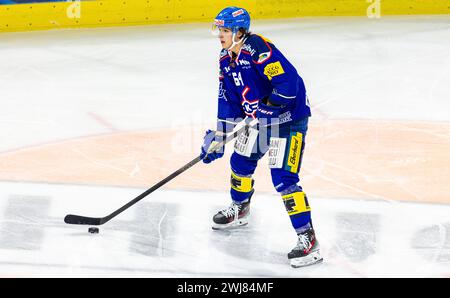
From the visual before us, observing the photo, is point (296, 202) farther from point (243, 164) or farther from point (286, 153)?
point (243, 164)

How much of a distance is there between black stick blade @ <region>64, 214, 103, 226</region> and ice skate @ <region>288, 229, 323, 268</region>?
4.12ft

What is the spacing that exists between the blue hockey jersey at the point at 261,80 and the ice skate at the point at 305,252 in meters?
0.69

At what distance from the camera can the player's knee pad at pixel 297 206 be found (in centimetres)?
569

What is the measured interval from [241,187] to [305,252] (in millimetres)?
734

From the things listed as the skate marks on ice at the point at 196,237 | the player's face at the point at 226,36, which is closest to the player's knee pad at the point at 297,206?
the skate marks on ice at the point at 196,237

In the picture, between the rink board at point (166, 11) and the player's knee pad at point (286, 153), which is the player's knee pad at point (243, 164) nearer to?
the player's knee pad at point (286, 153)

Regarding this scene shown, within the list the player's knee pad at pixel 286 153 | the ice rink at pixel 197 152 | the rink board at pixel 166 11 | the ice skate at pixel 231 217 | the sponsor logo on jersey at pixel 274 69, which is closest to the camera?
the sponsor logo on jersey at pixel 274 69

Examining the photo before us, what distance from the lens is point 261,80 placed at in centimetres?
573

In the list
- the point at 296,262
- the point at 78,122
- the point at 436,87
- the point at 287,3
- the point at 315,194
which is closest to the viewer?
the point at 296,262

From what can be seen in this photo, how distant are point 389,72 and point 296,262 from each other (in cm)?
481

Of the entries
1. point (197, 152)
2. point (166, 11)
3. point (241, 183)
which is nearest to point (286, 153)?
point (241, 183)
